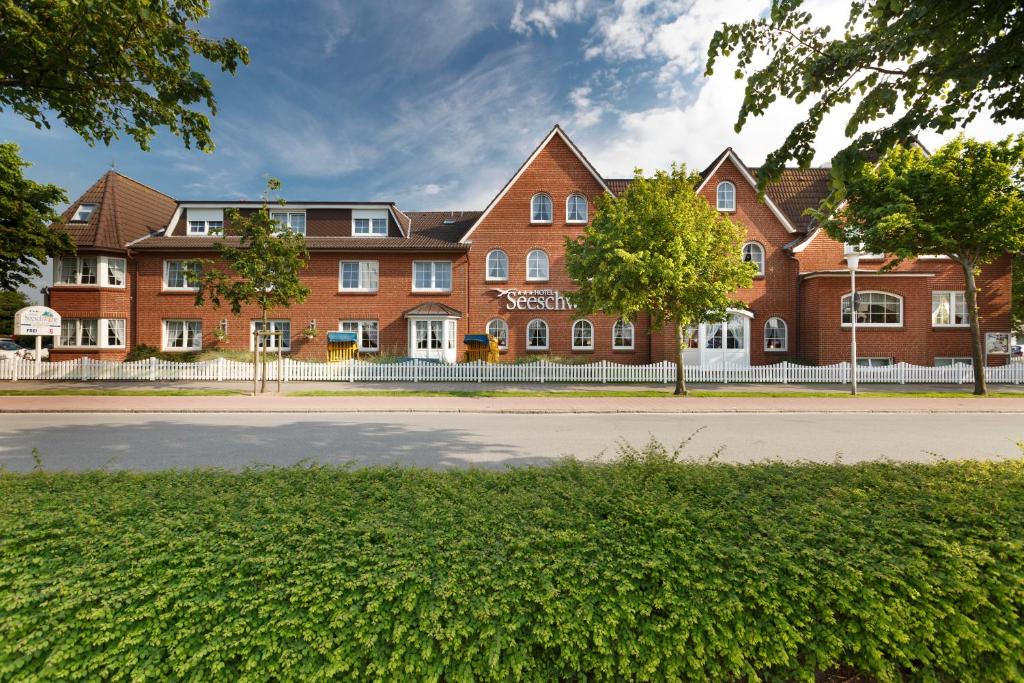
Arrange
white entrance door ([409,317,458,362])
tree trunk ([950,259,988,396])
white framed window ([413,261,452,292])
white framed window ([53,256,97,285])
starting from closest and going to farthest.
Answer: tree trunk ([950,259,988,396]), white framed window ([53,256,97,285]), white entrance door ([409,317,458,362]), white framed window ([413,261,452,292])

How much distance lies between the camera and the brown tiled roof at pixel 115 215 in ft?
75.8

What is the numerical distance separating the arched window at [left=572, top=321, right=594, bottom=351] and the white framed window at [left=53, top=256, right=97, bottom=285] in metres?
25.1

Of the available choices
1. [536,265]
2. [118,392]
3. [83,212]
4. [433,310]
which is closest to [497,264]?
[536,265]

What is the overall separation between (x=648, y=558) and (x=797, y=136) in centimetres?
423

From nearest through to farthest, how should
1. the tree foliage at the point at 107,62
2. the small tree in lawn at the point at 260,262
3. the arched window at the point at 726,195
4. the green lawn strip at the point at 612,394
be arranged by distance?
the tree foliage at the point at 107,62 < the green lawn strip at the point at 612,394 < the small tree in lawn at the point at 260,262 < the arched window at the point at 726,195

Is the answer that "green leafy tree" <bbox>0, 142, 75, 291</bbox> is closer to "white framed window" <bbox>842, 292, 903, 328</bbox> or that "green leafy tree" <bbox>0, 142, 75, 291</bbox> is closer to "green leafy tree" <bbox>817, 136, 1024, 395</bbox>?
"green leafy tree" <bbox>817, 136, 1024, 395</bbox>

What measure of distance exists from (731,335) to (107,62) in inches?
960

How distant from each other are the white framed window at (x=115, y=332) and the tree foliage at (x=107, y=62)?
21746 millimetres

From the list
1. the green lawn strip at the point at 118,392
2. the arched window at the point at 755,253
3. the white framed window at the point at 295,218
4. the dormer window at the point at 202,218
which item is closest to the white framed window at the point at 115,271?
the dormer window at the point at 202,218

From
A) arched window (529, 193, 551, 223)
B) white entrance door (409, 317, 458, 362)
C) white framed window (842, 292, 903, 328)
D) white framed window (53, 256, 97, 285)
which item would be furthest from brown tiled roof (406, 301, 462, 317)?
white framed window (842, 292, 903, 328)

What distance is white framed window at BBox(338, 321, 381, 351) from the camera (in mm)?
Answer: 24125

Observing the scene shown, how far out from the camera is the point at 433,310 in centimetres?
2333

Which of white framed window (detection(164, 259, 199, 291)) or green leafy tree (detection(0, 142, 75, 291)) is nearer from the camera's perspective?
green leafy tree (detection(0, 142, 75, 291))

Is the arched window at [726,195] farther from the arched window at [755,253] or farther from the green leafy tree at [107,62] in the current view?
the green leafy tree at [107,62]
